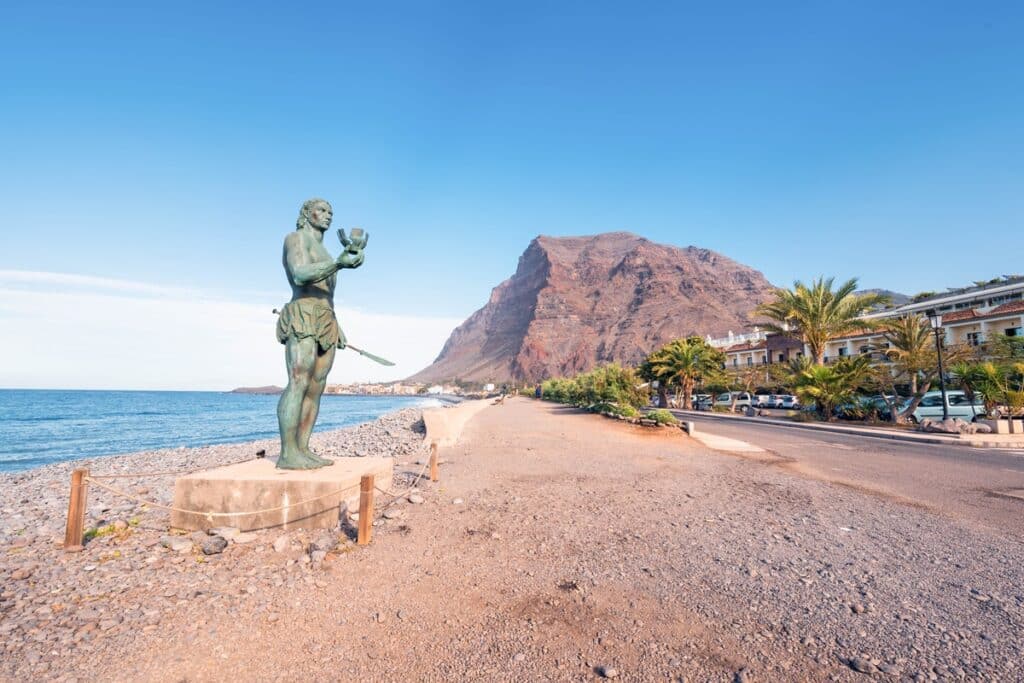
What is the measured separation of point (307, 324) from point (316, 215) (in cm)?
147

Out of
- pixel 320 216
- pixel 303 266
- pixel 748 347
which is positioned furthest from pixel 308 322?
pixel 748 347

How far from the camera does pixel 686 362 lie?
3216cm

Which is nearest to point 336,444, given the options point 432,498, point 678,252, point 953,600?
point 432,498

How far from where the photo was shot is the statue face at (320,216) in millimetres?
6133

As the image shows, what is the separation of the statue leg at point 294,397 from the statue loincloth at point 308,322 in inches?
3.7

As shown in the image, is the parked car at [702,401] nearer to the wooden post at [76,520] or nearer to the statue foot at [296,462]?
the statue foot at [296,462]

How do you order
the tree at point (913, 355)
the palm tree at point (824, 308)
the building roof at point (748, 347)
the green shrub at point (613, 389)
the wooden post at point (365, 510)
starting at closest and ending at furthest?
Result: the wooden post at point (365, 510) → the tree at point (913, 355) → the palm tree at point (824, 308) → the green shrub at point (613, 389) → the building roof at point (748, 347)

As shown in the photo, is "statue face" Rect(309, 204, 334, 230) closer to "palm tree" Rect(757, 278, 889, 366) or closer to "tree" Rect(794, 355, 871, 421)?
"tree" Rect(794, 355, 871, 421)

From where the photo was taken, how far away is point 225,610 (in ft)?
11.1

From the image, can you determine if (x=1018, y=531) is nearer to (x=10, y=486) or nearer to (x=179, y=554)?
(x=179, y=554)

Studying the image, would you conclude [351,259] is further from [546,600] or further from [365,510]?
[546,600]

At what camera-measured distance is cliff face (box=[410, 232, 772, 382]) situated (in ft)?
395

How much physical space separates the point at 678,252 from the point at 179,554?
189807 millimetres

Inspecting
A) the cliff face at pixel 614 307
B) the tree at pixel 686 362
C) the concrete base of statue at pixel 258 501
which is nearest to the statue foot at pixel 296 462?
the concrete base of statue at pixel 258 501
